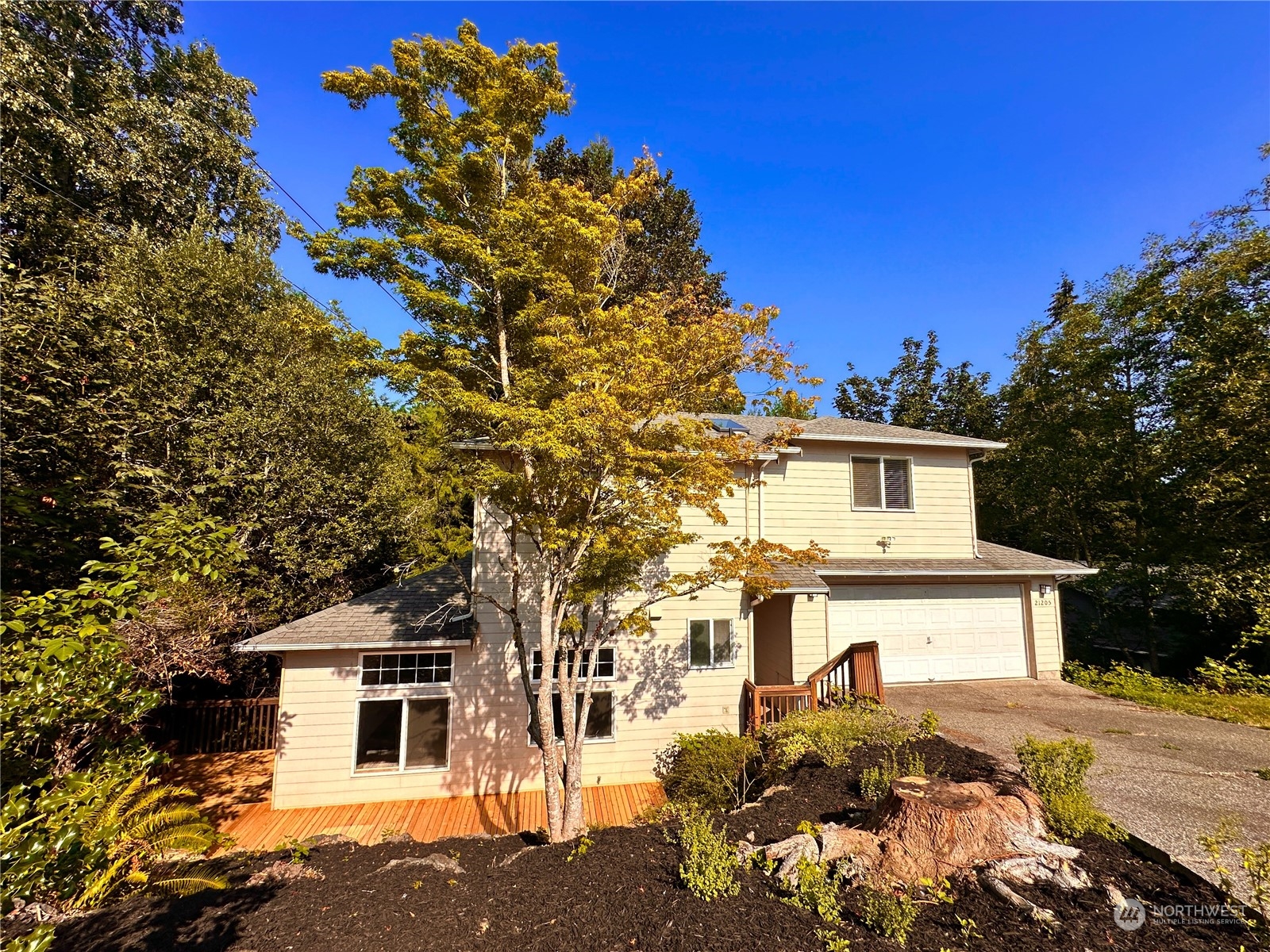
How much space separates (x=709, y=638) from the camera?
9.62 metres

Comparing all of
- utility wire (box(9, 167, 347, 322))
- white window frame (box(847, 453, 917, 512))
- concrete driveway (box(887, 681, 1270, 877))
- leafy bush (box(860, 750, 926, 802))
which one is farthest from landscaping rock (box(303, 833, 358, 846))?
white window frame (box(847, 453, 917, 512))

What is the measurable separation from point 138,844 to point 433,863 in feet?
8.94

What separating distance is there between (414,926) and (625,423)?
4798 mm

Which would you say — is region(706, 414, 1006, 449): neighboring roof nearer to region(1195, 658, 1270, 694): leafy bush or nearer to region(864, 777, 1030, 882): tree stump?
region(1195, 658, 1270, 694): leafy bush

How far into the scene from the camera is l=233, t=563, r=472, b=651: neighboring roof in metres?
8.05

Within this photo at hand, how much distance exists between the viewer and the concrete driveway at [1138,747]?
470 cm

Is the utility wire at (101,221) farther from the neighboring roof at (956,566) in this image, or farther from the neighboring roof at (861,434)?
the neighboring roof at (956,566)

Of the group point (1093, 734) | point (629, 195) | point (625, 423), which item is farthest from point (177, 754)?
point (1093, 734)

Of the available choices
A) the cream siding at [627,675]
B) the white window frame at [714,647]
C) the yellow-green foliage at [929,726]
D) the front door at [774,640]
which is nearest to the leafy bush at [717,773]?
the cream siding at [627,675]

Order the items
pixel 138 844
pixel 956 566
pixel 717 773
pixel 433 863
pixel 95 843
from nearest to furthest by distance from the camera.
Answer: pixel 95 843
pixel 138 844
pixel 433 863
pixel 717 773
pixel 956 566

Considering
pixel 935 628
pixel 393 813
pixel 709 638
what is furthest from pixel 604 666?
pixel 935 628

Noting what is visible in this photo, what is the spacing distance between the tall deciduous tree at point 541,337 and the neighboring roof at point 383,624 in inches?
89.3

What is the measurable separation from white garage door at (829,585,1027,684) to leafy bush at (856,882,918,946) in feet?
23.9

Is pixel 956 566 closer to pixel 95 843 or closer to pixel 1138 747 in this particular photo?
pixel 1138 747
